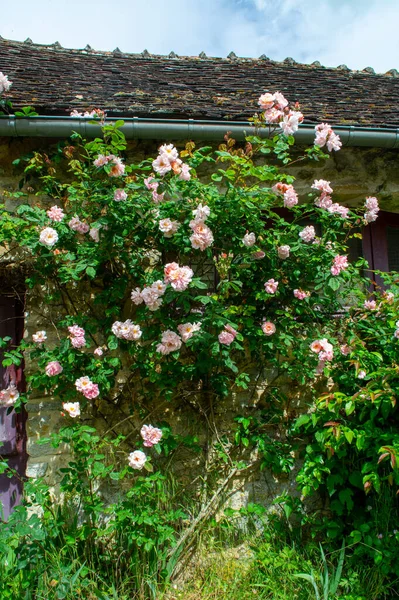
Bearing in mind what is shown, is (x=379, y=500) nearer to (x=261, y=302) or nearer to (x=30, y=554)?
(x=261, y=302)

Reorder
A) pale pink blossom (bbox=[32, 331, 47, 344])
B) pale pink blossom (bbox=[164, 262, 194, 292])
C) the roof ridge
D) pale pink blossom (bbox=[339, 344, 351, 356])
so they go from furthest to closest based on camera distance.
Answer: the roof ridge, pale pink blossom (bbox=[339, 344, 351, 356]), pale pink blossom (bbox=[32, 331, 47, 344]), pale pink blossom (bbox=[164, 262, 194, 292])

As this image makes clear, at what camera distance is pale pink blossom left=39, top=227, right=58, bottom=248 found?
3.13m

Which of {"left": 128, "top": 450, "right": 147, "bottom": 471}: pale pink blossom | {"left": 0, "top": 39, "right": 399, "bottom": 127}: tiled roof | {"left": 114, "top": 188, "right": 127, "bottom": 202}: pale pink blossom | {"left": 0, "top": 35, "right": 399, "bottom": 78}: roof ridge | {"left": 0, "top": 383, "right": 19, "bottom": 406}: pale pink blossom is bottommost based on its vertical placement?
{"left": 128, "top": 450, "right": 147, "bottom": 471}: pale pink blossom

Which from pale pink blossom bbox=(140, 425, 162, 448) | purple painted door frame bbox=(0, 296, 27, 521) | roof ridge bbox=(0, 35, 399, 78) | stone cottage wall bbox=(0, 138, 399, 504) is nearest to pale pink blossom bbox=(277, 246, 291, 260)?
stone cottage wall bbox=(0, 138, 399, 504)

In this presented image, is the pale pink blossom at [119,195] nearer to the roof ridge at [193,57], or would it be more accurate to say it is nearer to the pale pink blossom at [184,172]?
the pale pink blossom at [184,172]

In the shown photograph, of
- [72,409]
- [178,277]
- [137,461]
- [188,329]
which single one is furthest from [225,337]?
[72,409]

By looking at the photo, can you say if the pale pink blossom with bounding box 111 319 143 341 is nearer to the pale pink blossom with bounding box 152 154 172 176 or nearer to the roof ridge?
the pale pink blossom with bounding box 152 154 172 176

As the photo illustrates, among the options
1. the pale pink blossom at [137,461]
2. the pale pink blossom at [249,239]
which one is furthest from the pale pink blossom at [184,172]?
the pale pink blossom at [137,461]

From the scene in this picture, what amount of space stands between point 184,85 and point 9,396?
3158 millimetres

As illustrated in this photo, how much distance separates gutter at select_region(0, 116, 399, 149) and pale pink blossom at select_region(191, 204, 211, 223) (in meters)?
0.78

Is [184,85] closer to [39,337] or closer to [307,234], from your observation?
[307,234]

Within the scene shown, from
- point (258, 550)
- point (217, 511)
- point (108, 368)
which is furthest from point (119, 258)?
point (258, 550)

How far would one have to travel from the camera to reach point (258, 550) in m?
3.15

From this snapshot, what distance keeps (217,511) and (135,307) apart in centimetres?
149
